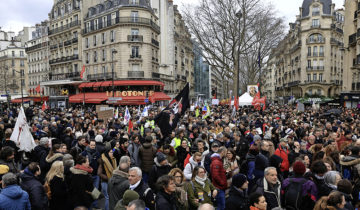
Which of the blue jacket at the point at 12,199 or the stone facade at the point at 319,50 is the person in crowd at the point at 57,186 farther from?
the stone facade at the point at 319,50

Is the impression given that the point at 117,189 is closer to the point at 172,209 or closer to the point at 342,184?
the point at 172,209

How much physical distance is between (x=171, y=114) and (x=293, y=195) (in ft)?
14.7

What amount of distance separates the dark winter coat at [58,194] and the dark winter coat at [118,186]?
0.82 m

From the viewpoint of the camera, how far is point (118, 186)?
4.20 m

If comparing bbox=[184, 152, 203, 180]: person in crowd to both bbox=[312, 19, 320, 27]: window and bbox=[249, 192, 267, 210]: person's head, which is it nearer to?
bbox=[249, 192, 267, 210]: person's head

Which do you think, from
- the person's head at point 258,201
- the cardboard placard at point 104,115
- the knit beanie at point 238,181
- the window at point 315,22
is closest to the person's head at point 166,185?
Result: the knit beanie at point 238,181

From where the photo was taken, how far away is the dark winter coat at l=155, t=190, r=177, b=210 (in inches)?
140

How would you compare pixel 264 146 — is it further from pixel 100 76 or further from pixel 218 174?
pixel 100 76

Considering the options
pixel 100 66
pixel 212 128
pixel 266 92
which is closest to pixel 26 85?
pixel 100 66

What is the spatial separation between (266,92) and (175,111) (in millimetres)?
91854

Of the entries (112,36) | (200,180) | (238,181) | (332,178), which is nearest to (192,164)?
(200,180)

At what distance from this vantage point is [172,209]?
368cm

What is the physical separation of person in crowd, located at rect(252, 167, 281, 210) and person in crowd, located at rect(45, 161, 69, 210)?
119 inches

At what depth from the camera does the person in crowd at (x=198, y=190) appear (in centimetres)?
421
